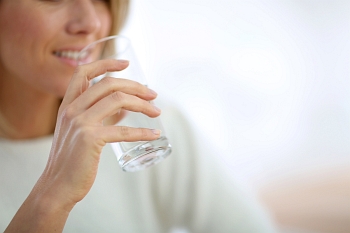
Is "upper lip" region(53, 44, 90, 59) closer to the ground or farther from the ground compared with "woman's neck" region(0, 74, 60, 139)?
farther from the ground

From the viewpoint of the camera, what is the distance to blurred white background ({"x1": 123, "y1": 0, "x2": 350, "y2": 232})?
2957 mm

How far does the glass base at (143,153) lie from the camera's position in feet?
2.64

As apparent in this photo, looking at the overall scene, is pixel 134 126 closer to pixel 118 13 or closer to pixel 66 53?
pixel 66 53

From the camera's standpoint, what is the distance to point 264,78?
10.2 feet

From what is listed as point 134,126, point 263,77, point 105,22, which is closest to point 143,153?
point 134,126

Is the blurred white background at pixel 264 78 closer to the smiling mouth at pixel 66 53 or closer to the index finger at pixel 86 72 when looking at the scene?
the smiling mouth at pixel 66 53

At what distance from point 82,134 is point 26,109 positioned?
61 centimetres

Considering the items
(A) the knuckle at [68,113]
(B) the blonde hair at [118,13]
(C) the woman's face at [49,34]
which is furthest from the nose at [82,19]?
(A) the knuckle at [68,113]

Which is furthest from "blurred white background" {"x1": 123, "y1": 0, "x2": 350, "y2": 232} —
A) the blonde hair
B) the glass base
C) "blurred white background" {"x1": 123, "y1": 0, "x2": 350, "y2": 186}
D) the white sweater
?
the glass base

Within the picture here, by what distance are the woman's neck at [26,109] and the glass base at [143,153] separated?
514 mm

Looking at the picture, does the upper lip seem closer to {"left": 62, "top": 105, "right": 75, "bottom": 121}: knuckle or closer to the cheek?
the cheek

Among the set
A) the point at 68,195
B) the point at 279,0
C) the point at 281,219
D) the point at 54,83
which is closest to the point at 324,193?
the point at 281,219

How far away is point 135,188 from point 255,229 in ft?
1.08

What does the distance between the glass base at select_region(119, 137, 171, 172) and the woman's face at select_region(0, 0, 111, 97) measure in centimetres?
38
